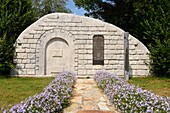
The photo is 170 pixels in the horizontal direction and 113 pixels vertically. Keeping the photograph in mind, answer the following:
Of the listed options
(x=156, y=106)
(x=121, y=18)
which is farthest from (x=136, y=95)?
(x=121, y=18)

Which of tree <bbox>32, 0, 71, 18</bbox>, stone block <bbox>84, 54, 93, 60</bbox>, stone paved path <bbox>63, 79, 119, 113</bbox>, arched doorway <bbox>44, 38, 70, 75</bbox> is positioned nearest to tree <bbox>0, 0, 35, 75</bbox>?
arched doorway <bbox>44, 38, 70, 75</bbox>

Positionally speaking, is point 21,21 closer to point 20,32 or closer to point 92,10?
point 20,32

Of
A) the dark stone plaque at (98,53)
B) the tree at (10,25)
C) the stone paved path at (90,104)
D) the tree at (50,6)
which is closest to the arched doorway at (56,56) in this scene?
the dark stone plaque at (98,53)

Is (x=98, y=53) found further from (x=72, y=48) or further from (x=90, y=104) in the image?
(x=90, y=104)

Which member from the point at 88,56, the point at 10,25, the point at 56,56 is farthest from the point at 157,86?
the point at 10,25

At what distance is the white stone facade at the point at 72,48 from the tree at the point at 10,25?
0.49 meters

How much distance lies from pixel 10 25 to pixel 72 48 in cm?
341

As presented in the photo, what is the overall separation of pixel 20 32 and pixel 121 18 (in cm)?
934

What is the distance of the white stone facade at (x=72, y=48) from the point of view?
42.0 feet

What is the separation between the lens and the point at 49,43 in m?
12.9

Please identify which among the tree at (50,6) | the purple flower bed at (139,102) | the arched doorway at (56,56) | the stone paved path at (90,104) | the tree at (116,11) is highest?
the tree at (50,6)

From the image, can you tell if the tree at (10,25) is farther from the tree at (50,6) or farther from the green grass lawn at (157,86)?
the tree at (50,6)

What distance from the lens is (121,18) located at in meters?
20.5

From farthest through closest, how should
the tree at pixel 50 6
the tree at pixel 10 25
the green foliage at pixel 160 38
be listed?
the tree at pixel 50 6 < the tree at pixel 10 25 < the green foliage at pixel 160 38
